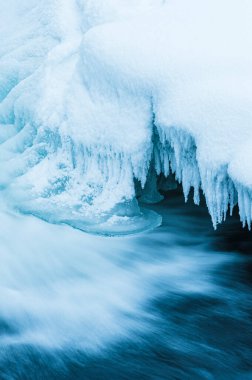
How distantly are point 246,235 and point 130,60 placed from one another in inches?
77.2

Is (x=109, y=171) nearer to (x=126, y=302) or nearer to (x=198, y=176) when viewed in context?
(x=198, y=176)

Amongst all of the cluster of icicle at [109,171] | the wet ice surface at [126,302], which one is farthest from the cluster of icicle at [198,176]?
the wet ice surface at [126,302]

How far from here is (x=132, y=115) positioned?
4.23 meters

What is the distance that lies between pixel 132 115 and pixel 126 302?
154 cm

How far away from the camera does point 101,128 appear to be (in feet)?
14.3

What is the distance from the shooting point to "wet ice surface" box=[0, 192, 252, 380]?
3.11 metres

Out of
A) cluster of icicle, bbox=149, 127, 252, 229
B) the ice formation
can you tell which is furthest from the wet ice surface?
cluster of icicle, bbox=149, 127, 252, 229

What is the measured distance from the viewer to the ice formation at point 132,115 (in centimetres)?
365

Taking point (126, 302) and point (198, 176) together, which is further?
point (198, 176)

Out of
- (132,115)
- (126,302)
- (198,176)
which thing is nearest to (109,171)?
(132,115)

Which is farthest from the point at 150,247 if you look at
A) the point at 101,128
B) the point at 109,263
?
the point at 101,128

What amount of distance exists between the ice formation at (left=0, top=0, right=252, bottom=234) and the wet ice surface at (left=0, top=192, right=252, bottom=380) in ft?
0.83

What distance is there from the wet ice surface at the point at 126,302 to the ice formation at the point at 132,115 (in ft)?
0.83

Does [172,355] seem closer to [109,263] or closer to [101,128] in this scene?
[109,263]
